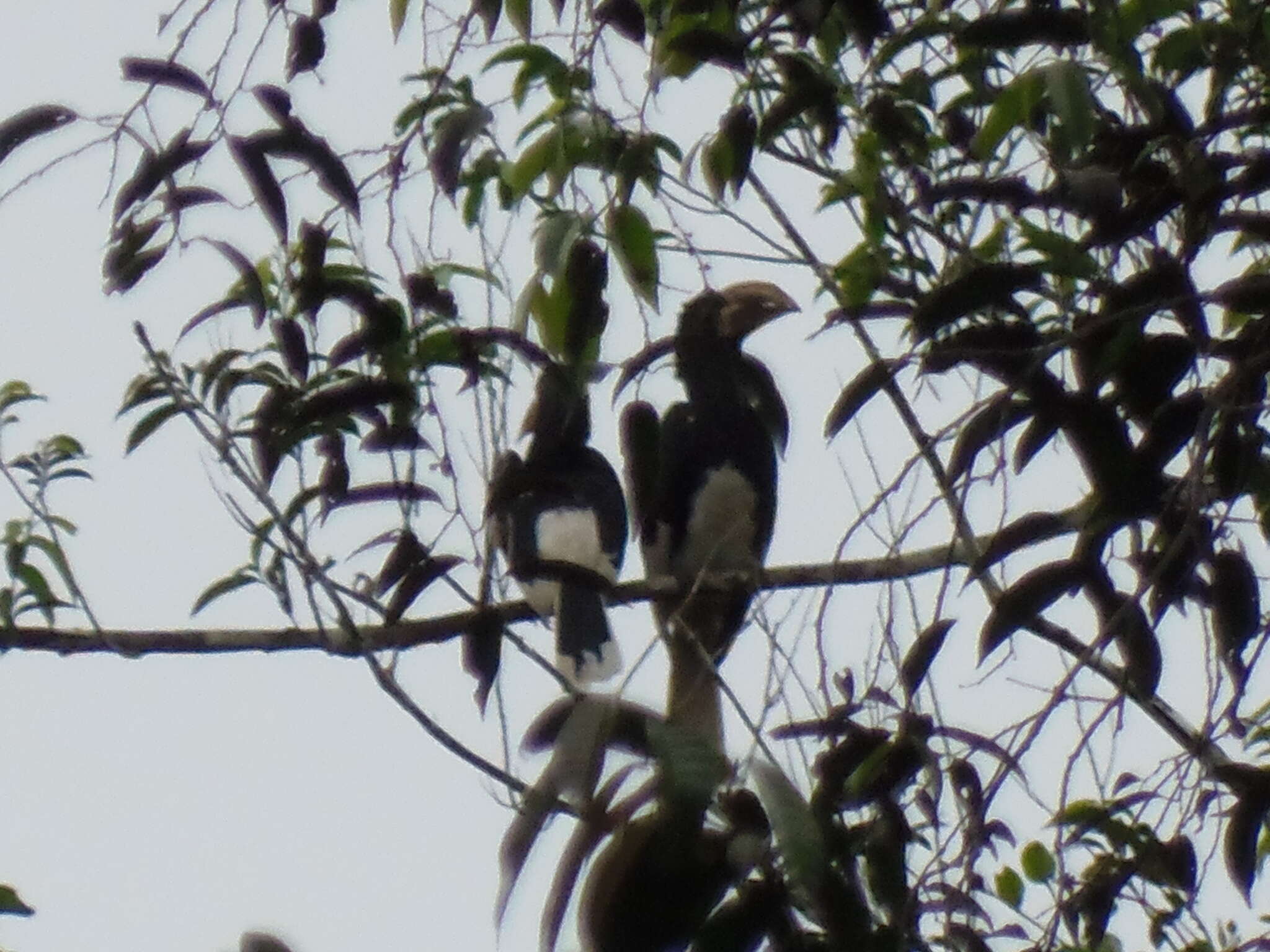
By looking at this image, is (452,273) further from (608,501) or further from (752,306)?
(752,306)

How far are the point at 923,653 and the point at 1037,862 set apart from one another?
62cm

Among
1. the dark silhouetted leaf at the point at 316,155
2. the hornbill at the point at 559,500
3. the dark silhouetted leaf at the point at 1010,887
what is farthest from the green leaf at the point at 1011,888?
the dark silhouetted leaf at the point at 316,155

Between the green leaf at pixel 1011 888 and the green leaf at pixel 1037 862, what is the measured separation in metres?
0.02

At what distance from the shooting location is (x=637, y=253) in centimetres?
119

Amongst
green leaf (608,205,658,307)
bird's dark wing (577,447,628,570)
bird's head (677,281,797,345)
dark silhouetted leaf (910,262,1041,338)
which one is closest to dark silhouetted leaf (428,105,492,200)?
green leaf (608,205,658,307)

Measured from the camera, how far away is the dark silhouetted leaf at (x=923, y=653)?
1.08 metres

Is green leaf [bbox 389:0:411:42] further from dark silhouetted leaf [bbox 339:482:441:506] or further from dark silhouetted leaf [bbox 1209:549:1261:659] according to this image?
dark silhouetted leaf [bbox 1209:549:1261:659]

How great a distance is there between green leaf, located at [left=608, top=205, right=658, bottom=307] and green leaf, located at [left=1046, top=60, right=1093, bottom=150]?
275 millimetres

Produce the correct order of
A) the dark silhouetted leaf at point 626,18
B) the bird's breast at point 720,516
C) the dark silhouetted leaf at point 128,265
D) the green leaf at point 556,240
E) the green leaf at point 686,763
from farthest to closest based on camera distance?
the bird's breast at point 720,516, the dark silhouetted leaf at point 626,18, the dark silhouetted leaf at point 128,265, the green leaf at point 556,240, the green leaf at point 686,763

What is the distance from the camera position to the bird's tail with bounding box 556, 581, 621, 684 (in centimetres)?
227

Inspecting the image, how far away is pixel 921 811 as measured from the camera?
1.22m

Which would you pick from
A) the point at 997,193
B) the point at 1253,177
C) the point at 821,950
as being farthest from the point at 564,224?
the point at 821,950

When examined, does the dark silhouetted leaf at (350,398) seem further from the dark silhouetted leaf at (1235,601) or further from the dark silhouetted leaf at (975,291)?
the dark silhouetted leaf at (1235,601)

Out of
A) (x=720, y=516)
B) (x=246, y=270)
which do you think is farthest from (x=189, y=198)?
(x=720, y=516)
